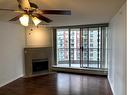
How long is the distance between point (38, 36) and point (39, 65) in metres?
1.28

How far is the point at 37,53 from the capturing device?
6.68m

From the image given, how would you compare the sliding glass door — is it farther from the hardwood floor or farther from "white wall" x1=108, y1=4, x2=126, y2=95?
"white wall" x1=108, y1=4, x2=126, y2=95

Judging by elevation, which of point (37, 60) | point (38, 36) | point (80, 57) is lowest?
point (37, 60)

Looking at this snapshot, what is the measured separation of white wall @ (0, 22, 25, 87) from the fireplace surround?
25 centimetres

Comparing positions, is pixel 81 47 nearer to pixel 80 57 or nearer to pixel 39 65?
pixel 80 57

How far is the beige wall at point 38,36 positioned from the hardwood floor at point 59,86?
4.90ft

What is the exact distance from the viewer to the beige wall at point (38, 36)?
22.1ft

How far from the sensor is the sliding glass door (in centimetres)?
668

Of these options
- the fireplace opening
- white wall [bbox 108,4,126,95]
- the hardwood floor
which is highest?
white wall [bbox 108,4,126,95]

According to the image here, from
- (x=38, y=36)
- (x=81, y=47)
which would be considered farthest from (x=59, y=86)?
(x=38, y=36)

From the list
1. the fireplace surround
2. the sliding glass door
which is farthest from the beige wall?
the sliding glass door

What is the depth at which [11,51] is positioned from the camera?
18.9ft

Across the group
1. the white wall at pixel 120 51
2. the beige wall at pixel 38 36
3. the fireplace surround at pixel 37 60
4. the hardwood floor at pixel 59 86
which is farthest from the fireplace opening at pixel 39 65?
the white wall at pixel 120 51

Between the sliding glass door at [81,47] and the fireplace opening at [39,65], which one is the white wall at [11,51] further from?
the sliding glass door at [81,47]
